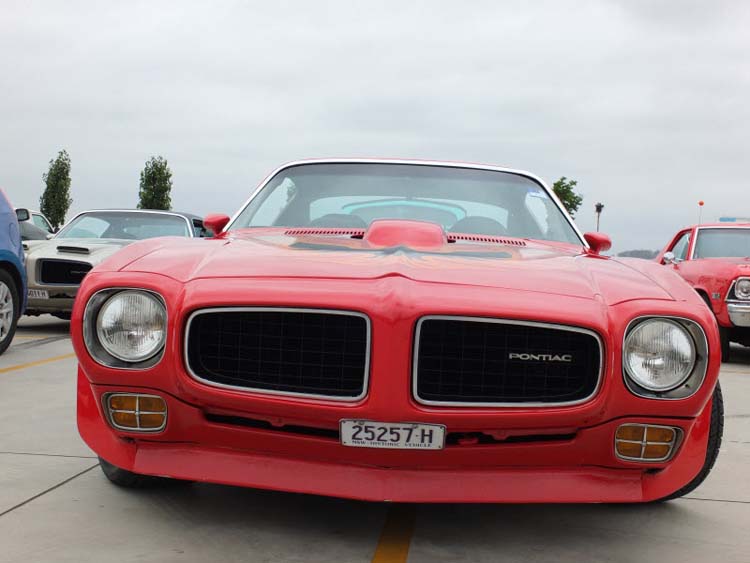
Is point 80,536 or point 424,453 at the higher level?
point 424,453

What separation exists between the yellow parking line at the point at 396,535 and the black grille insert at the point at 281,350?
51 cm

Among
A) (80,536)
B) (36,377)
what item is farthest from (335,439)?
(36,377)

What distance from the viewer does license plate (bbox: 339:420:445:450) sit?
8.37ft

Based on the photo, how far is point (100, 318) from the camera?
2762mm

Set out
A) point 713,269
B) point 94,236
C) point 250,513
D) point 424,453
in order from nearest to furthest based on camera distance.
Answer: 1. point 424,453
2. point 250,513
3. point 713,269
4. point 94,236

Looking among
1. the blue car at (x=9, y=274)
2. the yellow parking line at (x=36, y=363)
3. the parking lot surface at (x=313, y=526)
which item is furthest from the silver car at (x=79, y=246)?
the parking lot surface at (x=313, y=526)

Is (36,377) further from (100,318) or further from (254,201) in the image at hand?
(100,318)

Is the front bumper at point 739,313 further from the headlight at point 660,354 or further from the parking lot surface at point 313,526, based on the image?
the headlight at point 660,354

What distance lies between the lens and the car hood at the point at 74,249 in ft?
30.5

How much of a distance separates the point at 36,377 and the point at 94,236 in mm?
4519

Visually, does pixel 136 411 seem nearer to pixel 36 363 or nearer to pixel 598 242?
pixel 598 242

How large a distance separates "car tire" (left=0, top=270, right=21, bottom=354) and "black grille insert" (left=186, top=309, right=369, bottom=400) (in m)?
4.94

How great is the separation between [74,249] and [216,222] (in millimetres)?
5767

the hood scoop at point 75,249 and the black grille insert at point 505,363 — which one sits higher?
the black grille insert at point 505,363
